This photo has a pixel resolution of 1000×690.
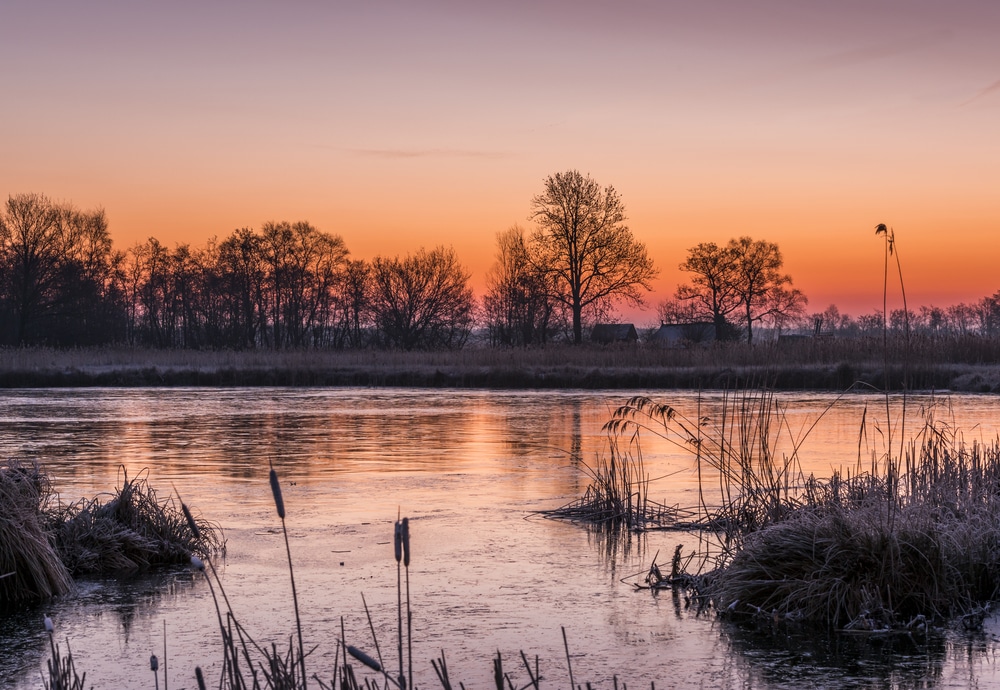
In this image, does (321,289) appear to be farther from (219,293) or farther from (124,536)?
(124,536)

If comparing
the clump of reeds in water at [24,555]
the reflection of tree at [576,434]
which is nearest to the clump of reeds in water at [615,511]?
the reflection of tree at [576,434]

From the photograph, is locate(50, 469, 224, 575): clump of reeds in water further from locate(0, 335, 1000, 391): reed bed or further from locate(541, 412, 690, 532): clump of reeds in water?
locate(0, 335, 1000, 391): reed bed

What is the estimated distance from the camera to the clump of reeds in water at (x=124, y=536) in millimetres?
7648

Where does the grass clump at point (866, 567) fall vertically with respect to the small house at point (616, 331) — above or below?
below

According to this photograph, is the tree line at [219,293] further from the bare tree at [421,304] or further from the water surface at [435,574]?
the water surface at [435,574]

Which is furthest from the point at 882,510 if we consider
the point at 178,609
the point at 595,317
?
the point at 595,317

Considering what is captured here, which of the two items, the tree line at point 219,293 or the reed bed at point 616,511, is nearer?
the reed bed at point 616,511

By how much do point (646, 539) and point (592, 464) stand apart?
443cm

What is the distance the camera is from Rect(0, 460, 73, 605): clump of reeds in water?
674cm

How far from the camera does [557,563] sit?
782cm

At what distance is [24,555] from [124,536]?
1.15 metres

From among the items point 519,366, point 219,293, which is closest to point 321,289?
point 219,293

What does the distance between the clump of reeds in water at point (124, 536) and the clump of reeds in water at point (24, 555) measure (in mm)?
502

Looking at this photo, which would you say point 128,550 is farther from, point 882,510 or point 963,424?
point 963,424
